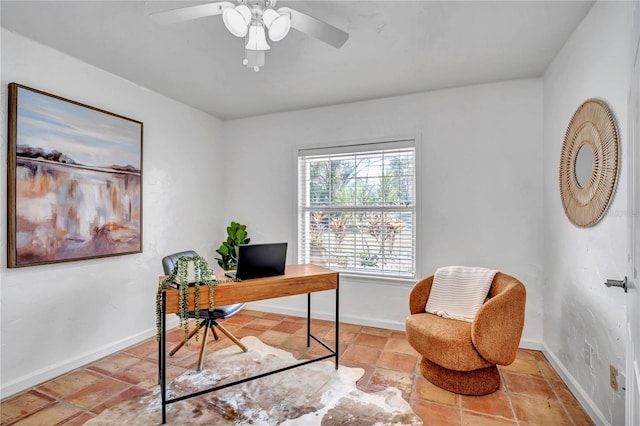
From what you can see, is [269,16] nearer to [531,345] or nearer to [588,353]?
[588,353]

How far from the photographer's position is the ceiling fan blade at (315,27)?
1543mm

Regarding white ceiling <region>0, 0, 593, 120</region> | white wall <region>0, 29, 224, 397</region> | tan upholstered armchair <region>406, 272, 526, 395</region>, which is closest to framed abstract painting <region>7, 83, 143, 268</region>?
white wall <region>0, 29, 224, 397</region>

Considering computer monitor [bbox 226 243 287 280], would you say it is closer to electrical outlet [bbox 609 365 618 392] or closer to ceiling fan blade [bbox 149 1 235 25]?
ceiling fan blade [bbox 149 1 235 25]

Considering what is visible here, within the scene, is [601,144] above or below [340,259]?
above

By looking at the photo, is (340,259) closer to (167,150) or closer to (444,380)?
(444,380)

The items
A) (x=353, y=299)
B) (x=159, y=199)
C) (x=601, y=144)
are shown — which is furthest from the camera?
(x=353, y=299)

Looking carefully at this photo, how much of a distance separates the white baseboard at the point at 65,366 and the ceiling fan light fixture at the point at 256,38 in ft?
9.03

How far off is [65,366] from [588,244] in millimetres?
3899

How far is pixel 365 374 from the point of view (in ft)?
8.04

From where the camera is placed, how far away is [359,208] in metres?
3.61

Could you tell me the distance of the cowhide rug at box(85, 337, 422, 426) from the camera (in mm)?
1894

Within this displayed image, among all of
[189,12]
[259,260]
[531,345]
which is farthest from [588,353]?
[189,12]

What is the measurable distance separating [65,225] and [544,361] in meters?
4.10

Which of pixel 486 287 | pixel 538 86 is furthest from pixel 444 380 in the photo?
pixel 538 86
